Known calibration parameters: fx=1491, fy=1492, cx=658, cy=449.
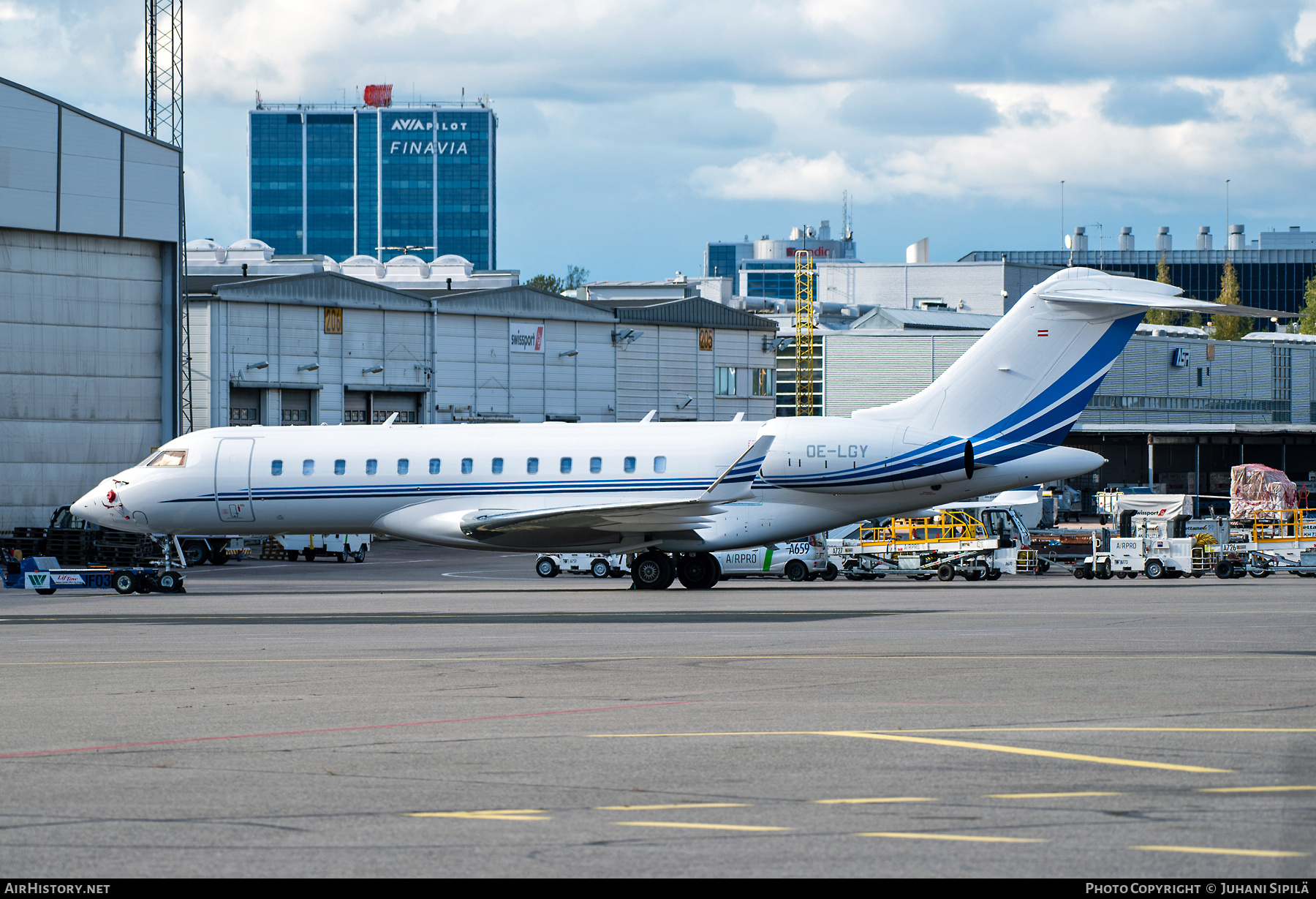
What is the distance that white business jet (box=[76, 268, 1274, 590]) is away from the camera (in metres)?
31.7

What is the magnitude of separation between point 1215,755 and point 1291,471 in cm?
10360

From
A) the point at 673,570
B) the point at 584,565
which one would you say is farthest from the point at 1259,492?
the point at 673,570

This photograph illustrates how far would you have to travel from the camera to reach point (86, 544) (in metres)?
45.5

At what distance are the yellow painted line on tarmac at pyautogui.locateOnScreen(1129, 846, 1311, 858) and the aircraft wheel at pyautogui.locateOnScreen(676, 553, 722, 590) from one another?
25573 mm

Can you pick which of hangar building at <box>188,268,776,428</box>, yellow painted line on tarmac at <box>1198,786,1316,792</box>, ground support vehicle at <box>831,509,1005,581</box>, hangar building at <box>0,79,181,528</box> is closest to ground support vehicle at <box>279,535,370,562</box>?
hangar building at <box>0,79,181,528</box>

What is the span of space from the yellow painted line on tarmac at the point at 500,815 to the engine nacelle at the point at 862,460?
915 inches

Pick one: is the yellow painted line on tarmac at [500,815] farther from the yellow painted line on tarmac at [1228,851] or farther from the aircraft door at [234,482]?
the aircraft door at [234,482]

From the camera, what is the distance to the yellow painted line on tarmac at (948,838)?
7.77m

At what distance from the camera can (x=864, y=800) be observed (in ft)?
29.1

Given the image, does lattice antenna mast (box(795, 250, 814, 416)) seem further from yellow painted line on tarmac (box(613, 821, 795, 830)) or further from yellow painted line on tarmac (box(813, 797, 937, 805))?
yellow painted line on tarmac (box(613, 821, 795, 830))

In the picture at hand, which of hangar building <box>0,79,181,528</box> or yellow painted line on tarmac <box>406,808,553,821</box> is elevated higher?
hangar building <box>0,79,181,528</box>

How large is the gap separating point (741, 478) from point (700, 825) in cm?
2296

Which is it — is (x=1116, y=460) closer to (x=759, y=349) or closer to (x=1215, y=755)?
(x=759, y=349)

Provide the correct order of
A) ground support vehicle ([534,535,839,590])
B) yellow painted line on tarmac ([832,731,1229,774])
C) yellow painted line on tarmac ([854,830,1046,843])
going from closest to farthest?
yellow painted line on tarmac ([854,830,1046,843])
yellow painted line on tarmac ([832,731,1229,774])
ground support vehicle ([534,535,839,590])
